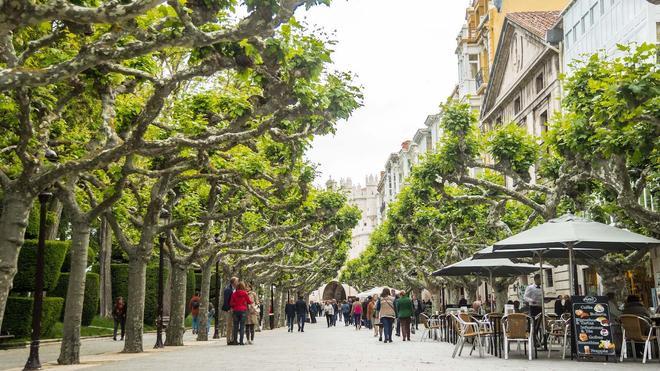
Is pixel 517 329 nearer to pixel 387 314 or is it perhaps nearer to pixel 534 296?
pixel 534 296

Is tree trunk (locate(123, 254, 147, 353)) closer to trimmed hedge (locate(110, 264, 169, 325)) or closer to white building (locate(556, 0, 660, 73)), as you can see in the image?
white building (locate(556, 0, 660, 73))

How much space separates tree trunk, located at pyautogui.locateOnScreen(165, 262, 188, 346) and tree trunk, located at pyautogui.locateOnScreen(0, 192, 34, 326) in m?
10.7

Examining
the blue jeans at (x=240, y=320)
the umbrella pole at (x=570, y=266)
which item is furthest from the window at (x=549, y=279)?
the umbrella pole at (x=570, y=266)

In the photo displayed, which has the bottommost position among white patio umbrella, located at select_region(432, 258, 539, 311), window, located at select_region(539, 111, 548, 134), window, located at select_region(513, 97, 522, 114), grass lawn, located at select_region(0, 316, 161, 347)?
grass lawn, located at select_region(0, 316, 161, 347)

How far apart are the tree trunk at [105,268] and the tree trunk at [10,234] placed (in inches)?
869

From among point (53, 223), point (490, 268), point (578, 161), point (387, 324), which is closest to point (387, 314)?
point (387, 324)

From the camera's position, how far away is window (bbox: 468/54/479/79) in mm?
57500

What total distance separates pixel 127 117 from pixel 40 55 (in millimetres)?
2832

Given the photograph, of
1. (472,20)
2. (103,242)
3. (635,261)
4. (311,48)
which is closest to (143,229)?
(311,48)

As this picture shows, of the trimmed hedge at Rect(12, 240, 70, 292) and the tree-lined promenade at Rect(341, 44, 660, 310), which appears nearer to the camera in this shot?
the tree-lined promenade at Rect(341, 44, 660, 310)

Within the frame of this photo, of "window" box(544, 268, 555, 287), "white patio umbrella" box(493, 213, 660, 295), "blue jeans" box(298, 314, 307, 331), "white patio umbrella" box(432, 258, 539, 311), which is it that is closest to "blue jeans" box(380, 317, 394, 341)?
"white patio umbrella" box(432, 258, 539, 311)

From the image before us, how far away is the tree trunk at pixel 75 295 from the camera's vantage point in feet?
51.4

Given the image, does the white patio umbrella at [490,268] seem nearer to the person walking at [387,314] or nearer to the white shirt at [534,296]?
the white shirt at [534,296]

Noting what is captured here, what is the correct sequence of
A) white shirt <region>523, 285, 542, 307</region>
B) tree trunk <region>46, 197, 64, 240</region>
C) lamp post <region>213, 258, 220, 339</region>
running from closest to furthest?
white shirt <region>523, 285, 542, 307</region> → lamp post <region>213, 258, 220, 339</region> → tree trunk <region>46, 197, 64, 240</region>
